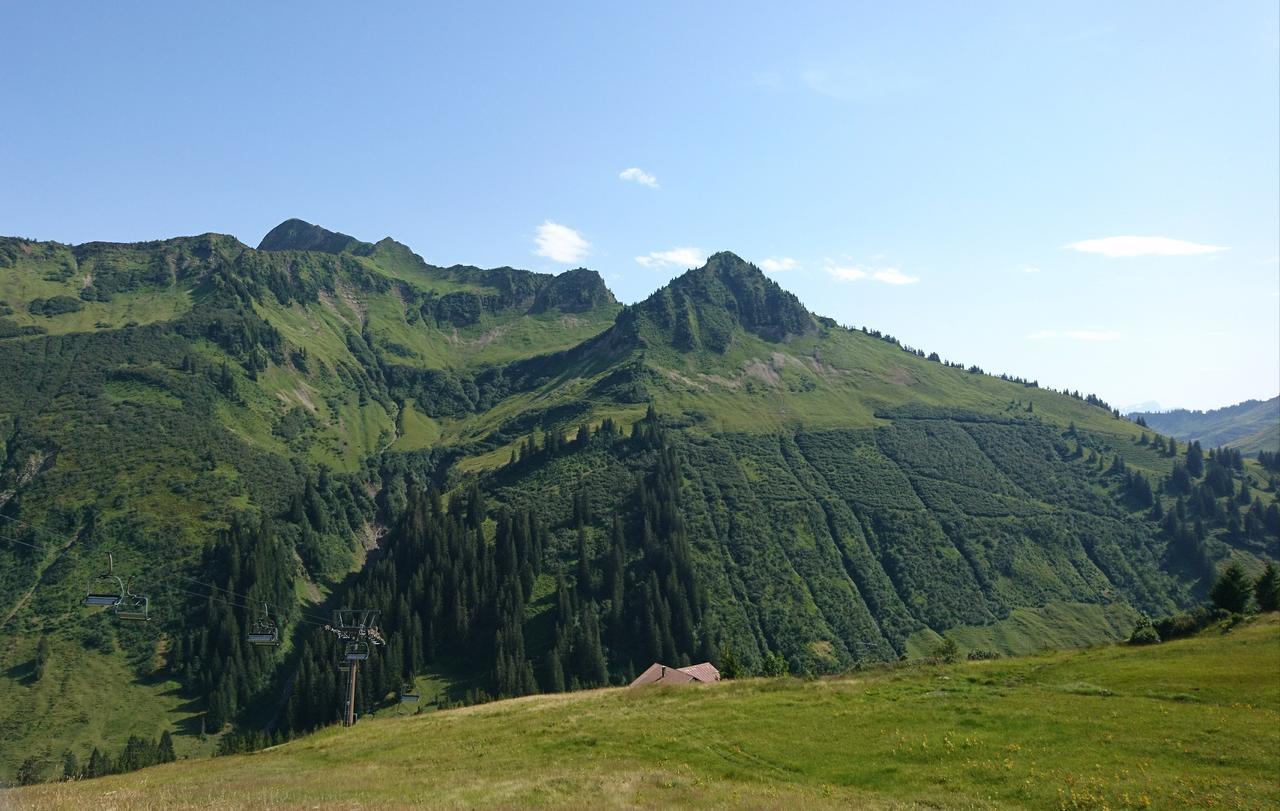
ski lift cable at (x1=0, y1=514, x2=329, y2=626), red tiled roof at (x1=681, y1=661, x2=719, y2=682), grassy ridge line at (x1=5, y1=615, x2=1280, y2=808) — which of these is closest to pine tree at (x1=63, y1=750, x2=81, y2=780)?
ski lift cable at (x1=0, y1=514, x2=329, y2=626)

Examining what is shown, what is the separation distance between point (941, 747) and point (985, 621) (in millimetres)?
167207

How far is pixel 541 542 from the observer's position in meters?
190

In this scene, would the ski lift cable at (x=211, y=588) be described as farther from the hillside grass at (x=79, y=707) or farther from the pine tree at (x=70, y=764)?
the pine tree at (x=70, y=764)

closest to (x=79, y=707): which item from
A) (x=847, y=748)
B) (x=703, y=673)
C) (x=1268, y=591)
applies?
(x=703, y=673)

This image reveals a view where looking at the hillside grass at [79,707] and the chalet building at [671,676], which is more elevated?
the chalet building at [671,676]

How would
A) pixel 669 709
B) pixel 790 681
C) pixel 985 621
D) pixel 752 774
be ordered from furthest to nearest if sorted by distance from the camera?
1. pixel 985 621
2. pixel 790 681
3. pixel 669 709
4. pixel 752 774

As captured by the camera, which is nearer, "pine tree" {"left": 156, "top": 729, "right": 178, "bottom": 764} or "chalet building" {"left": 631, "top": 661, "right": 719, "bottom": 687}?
"chalet building" {"left": 631, "top": 661, "right": 719, "bottom": 687}

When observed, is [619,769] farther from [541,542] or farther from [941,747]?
[541,542]

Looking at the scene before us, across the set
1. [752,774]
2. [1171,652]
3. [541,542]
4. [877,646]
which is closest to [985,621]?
[877,646]

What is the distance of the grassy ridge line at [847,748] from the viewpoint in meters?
32.3

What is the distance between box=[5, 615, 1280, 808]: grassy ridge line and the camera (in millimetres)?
32281

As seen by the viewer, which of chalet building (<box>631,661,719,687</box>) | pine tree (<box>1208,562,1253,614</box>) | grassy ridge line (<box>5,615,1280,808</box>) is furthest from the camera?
chalet building (<box>631,661,719,687</box>)

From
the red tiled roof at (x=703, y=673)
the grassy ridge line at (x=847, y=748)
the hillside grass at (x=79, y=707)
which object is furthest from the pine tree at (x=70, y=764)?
the red tiled roof at (x=703, y=673)

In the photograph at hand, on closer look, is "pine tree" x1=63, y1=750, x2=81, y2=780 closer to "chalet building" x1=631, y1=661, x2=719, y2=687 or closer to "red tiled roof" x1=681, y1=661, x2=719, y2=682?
"chalet building" x1=631, y1=661, x2=719, y2=687
